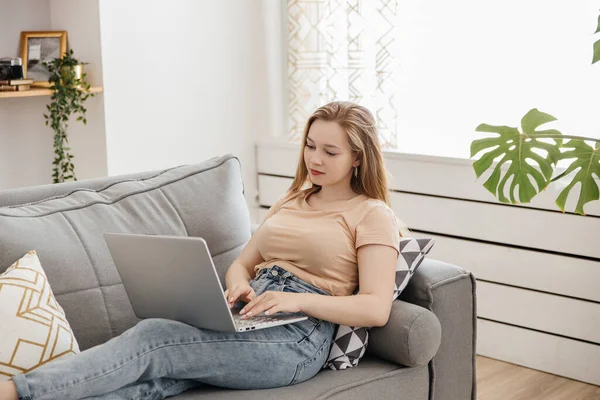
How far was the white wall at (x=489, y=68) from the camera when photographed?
3.11 m

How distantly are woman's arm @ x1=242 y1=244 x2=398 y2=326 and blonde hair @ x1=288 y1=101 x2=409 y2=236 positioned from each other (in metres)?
0.20

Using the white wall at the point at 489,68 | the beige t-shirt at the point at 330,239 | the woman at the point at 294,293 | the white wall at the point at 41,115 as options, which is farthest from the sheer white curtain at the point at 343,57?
the beige t-shirt at the point at 330,239

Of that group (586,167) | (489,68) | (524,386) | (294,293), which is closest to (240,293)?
(294,293)

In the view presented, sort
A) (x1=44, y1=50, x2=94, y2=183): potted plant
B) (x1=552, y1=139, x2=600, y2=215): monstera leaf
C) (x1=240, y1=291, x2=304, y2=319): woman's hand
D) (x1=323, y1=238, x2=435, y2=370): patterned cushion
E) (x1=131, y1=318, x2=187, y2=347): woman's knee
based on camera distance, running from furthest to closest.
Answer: (x1=44, y1=50, x2=94, y2=183): potted plant, (x1=552, y1=139, x2=600, y2=215): monstera leaf, (x1=323, y1=238, x2=435, y2=370): patterned cushion, (x1=240, y1=291, x2=304, y2=319): woman's hand, (x1=131, y1=318, x2=187, y2=347): woman's knee

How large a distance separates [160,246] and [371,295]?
0.55m

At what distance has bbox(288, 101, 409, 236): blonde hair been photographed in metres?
2.21

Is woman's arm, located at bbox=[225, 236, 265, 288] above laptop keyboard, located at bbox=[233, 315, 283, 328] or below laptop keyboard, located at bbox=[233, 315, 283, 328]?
above

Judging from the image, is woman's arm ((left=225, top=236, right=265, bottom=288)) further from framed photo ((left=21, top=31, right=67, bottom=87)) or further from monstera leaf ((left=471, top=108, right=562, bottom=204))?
framed photo ((left=21, top=31, right=67, bottom=87))

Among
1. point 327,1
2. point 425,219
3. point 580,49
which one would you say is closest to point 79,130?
point 327,1

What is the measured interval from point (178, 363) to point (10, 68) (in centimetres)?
175

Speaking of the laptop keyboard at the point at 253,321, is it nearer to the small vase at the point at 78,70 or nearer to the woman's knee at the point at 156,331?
the woman's knee at the point at 156,331

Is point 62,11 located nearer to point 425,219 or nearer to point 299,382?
point 425,219

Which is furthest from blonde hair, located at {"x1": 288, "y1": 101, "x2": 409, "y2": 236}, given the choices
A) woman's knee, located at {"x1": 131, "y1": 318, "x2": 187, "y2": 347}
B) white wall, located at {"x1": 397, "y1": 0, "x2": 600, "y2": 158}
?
white wall, located at {"x1": 397, "y1": 0, "x2": 600, "y2": 158}

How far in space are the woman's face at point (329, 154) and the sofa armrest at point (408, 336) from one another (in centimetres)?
38
